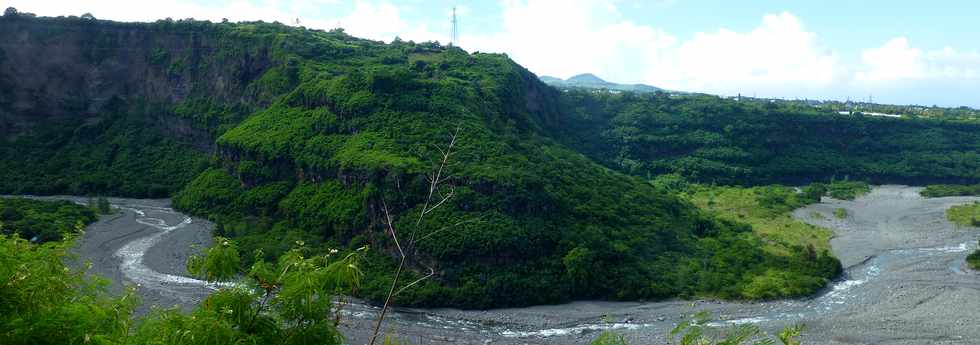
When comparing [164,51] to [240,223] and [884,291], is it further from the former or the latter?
[884,291]

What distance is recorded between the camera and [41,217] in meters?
48.1

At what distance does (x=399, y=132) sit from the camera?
5119 cm

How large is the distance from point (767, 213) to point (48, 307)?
63827mm

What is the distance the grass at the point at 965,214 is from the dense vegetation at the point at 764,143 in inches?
646

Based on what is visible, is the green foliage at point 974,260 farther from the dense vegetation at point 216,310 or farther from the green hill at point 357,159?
the dense vegetation at point 216,310

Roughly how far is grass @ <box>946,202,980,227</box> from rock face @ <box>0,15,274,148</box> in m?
67.6

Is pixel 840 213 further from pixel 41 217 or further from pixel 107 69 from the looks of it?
pixel 107 69

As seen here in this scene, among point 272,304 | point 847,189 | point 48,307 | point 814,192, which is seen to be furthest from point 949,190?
point 48,307

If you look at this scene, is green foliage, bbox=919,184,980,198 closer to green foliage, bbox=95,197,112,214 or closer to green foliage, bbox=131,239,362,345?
green foliage, bbox=95,197,112,214

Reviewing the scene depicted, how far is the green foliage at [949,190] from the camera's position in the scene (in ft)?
251

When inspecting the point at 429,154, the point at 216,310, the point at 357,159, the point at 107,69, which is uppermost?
the point at 107,69

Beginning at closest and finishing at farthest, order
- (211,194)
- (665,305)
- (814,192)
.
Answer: (665,305)
(211,194)
(814,192)

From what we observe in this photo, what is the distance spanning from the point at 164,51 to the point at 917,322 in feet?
242

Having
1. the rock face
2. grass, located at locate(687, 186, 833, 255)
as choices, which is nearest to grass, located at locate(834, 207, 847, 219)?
grass, located at locate(687, 186, 833, 255)
